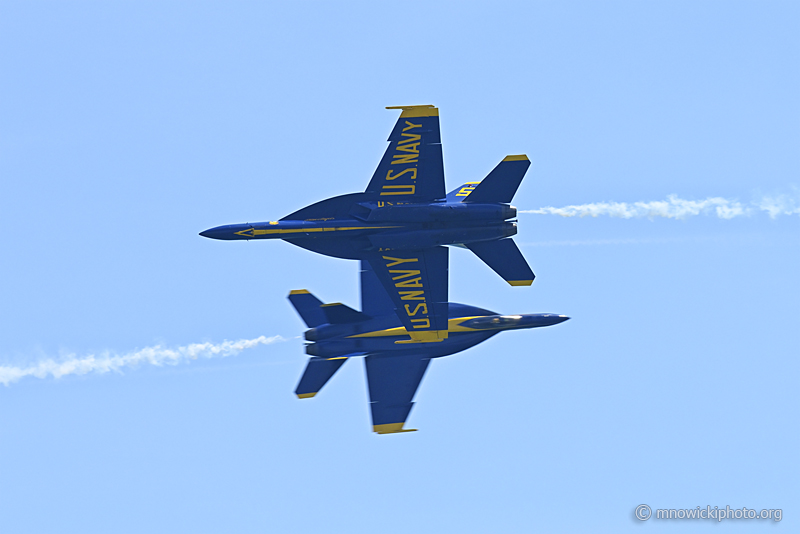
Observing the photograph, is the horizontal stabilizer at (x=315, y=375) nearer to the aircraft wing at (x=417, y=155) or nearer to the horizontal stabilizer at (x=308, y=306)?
the horizontal stabilizer at (x=308, y=306)

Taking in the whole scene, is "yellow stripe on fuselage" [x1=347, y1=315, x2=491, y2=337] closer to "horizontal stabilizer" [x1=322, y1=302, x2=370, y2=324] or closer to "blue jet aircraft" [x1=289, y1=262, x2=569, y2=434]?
"blue jet aircraft" [x1=289, y1=262, x2=569, y2=434]

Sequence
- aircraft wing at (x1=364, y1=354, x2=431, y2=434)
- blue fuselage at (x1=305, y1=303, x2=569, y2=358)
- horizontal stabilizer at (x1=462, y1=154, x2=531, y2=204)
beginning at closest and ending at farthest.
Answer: horizontal stabilizer at (x1=462, y1=154, x2=531, y2=204) → aircraft wing at (x1=364, y1=354, x2=431, y2=434) → blue fuselage at (x1=305, y1=303, x2=569, y2=358)

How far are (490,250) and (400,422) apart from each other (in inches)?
360

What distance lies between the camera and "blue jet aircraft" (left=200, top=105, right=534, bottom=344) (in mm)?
43812

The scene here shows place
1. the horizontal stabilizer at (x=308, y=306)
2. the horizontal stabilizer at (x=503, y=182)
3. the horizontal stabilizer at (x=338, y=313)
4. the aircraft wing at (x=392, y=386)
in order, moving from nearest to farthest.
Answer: the horizontal stabilizer at (x=503, y=182) < the aircraft wing at (x=392, y=386) < the horizontal stabilizer at (x=338, y=313) < the horizontal stabilizer at (x=308, y=306)

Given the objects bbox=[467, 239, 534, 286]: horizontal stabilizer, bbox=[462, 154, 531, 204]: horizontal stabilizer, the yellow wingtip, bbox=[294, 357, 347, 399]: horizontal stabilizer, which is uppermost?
bbox=[462, 154, 531, 204]: horizontal stabilizer

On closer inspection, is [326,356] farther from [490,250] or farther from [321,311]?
[490,250]

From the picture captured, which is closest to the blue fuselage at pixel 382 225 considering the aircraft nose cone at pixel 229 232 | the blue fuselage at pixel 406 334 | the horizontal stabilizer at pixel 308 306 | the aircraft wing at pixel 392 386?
the aircraft nose cone at pixel 229 232

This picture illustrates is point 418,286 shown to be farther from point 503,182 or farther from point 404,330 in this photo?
point 503,182

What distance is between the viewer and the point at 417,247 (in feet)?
147

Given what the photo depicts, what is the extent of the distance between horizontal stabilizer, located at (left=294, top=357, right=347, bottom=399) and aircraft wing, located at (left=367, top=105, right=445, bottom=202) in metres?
8.89

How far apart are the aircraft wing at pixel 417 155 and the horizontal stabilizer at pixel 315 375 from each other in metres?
8.89

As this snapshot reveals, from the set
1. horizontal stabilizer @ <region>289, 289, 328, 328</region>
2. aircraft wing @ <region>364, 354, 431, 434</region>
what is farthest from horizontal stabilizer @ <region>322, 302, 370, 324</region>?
aircraft wing @ <region>364, 354, 431, 434</region>

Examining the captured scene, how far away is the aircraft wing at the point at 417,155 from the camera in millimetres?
44344
